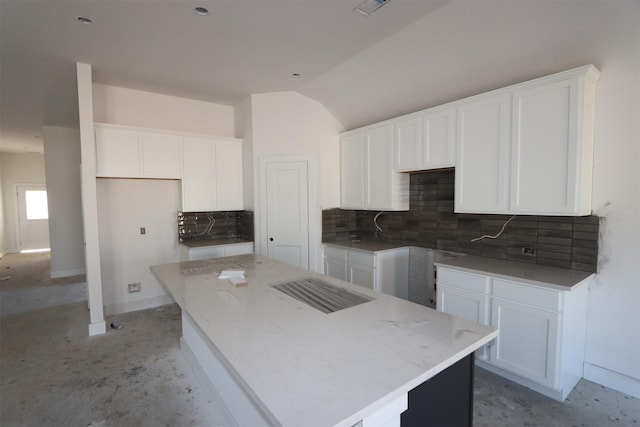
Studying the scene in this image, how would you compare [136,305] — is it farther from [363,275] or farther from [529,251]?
[529,251]

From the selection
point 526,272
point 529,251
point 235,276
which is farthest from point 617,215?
point 235,276

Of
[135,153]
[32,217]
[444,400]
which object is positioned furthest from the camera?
[32,217]

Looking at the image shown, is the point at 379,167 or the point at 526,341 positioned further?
the point at 379,167

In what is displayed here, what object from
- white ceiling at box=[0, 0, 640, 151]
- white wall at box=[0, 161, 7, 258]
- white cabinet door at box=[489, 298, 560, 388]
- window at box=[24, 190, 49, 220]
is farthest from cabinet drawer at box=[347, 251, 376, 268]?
white wall at box=[0, 161, 7, 258]

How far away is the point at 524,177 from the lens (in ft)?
7.73

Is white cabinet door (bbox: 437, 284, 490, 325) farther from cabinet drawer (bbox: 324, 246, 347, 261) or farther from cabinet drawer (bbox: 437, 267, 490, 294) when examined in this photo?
cabinet drawer (bbox: 324, 246, 347, 261)

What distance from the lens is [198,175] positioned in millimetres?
3973

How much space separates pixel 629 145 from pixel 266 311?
2.66 metres

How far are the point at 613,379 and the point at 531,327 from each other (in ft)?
2.54

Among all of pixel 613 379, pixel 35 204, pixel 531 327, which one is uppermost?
pixel 35 204

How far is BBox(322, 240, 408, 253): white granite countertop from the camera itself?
354 centimetres

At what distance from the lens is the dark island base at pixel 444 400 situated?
1256mm

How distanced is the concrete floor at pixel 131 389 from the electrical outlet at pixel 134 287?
1.45 ft

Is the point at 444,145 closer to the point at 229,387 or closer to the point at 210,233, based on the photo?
the point at 229,387
